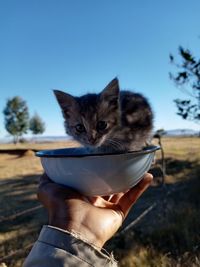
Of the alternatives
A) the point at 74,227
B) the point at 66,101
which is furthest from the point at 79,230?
the point at 66,101

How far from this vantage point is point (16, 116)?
53.6m

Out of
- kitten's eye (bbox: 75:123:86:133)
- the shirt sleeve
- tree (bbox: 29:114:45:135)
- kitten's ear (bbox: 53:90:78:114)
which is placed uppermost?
kitten's ear (bbox: 53:90:78:114)

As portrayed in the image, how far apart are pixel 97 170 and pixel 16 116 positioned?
53.0 m

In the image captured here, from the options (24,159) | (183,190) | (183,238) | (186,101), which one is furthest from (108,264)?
(24,159)

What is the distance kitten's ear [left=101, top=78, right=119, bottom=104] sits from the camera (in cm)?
282

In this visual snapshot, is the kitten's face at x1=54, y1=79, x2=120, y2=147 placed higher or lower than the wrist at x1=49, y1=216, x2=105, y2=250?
higher

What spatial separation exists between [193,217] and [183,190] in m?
3.95

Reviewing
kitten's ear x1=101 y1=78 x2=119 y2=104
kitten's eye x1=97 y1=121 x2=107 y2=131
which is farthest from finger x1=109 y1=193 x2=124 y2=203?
kitten's ear x1=101 y1=78 x2=119 y2=104

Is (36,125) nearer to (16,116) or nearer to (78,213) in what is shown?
(16,116)

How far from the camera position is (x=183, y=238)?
755cm

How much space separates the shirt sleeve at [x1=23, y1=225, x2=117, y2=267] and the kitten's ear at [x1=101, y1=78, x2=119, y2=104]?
128 centimetres

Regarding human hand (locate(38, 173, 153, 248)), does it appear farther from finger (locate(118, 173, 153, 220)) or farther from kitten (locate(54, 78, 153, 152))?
kitten (locate(54, 78, 153, 152))

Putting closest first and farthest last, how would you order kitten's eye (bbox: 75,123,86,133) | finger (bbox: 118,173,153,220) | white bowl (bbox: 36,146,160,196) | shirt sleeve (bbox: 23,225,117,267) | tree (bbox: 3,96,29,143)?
shirt sleeve (bbox: 23,225,117,267)
white bowl (bbox: 36,146,160,196)
finger (bbox: 118,173,153,220)
kitten's eye (bbox: 75,123,86,133)
tree (bbox: 3,96,29,143)

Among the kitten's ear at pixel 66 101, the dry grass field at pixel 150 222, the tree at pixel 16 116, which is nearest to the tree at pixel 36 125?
the tree at pixel 16 116
